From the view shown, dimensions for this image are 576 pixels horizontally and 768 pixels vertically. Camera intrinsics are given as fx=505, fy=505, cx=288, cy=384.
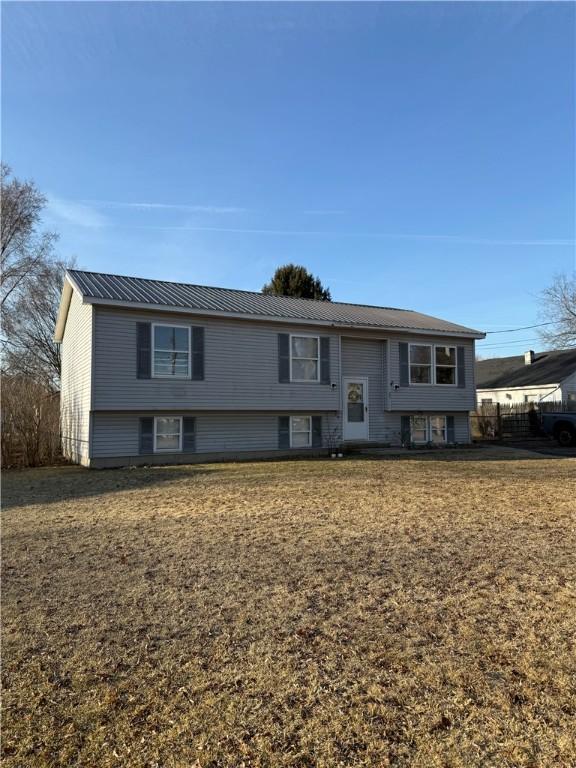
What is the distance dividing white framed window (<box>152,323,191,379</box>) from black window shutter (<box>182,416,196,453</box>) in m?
1.29

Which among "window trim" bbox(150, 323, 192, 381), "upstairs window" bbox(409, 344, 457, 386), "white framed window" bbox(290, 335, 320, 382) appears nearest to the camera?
"window trim" bbox(150, 323, 192, 381)

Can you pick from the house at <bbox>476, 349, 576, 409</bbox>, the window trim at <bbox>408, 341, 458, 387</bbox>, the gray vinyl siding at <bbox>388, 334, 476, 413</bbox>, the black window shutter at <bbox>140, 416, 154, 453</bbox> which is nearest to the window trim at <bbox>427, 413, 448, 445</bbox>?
the gray vinyl siding at <bbox>388, 334, 476, 413</bbox>

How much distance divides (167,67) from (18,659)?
11137 millimetres

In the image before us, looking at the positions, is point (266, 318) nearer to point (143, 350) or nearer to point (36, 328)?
point (143, 350)

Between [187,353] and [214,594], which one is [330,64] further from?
[214,594]

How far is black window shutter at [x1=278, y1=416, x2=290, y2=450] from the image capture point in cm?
1532

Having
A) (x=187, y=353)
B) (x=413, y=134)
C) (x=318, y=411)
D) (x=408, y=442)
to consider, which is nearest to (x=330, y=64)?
(x=413, y=134)

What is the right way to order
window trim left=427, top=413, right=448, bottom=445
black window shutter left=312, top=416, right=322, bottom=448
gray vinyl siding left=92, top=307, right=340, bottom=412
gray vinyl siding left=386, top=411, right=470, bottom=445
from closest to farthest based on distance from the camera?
gray vinyl siding left=92, top=307, right=340, bottom=412, black window shutter left=312, top=416, right=322, bottom=448, gray vinyl siding left=386, top=411, right=470, bottom=445, window trim left=427, top=413, right=448, bottom=445

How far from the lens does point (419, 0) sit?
393 inches

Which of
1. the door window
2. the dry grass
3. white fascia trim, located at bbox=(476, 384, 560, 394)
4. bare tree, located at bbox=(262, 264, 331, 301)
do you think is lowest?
the dry grass

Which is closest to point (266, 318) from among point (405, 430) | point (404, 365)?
point (404, 365)

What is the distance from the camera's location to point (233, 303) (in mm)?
15055

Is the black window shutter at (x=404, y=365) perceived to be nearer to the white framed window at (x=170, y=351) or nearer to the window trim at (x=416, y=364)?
the window trim at (x=416, y=364)

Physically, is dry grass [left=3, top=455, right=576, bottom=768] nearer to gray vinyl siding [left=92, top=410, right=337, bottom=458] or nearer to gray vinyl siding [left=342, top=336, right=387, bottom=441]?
gray vinyl siding [left=92, top=410, right=337, bottom=458]
